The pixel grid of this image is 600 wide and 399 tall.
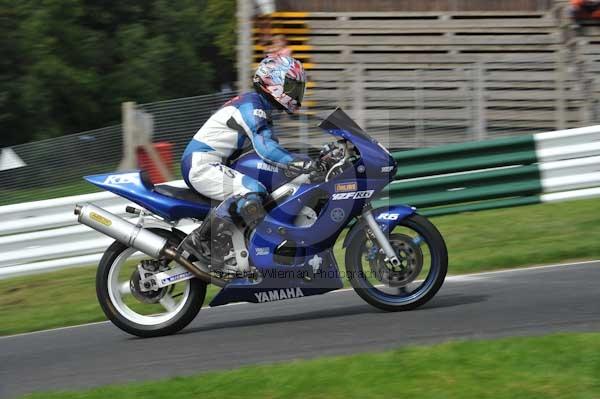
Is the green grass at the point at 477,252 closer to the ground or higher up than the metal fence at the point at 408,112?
closer to the ground

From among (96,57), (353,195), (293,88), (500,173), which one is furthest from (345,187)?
(96,57)

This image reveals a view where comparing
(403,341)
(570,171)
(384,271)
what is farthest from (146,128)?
(403,341)

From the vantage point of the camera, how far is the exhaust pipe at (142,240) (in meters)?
7.18

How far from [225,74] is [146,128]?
36.5m

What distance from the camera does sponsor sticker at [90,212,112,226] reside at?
→ 7.27 m

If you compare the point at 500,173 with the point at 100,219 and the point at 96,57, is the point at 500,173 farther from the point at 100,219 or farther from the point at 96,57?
the point at 96,57

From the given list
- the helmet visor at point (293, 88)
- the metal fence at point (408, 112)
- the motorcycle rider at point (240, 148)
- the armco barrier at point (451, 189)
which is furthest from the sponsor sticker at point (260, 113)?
the metal fence at point (408, 112)

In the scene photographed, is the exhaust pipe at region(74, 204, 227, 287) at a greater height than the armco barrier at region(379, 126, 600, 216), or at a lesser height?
greater

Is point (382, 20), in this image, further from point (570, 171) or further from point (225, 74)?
point (225, 74)

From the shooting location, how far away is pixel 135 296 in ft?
23.9

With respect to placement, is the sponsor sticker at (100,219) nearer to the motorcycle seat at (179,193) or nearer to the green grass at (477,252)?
the motorcycle seat at (179,193)

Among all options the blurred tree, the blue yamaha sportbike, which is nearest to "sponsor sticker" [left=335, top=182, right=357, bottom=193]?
the blue yamaha sportbike

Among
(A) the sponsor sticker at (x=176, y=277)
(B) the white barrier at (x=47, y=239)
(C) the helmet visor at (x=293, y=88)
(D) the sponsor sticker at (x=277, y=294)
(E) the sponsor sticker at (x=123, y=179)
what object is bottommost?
(B) the white barrier at (x=47, y=239)

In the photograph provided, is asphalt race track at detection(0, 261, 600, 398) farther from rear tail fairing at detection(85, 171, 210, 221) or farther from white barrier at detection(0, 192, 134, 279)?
white barrier at detection(0, 192, 134, 279)
